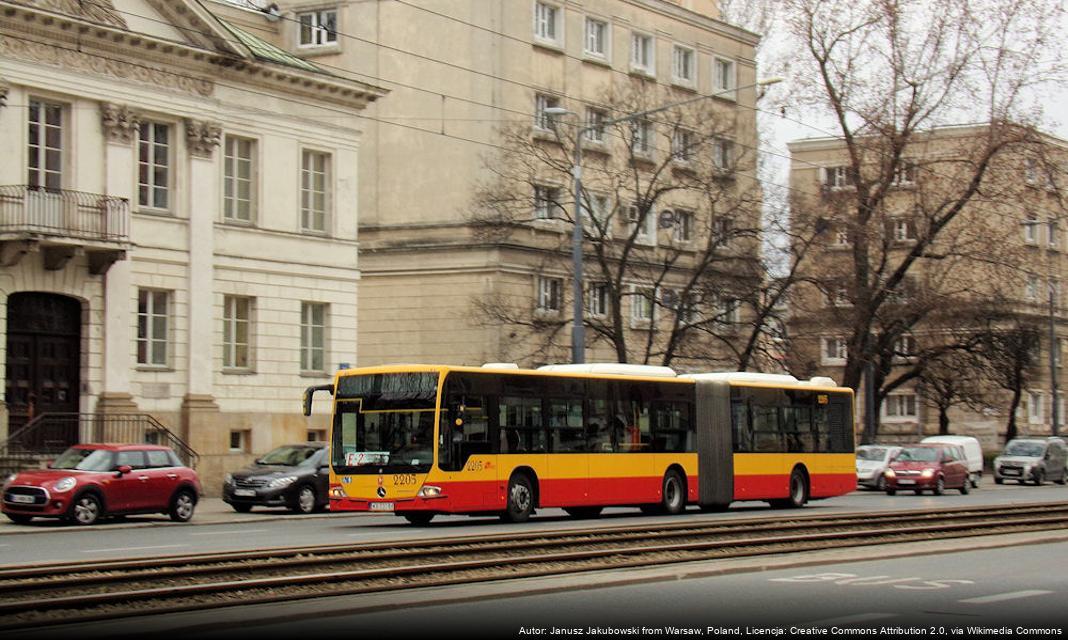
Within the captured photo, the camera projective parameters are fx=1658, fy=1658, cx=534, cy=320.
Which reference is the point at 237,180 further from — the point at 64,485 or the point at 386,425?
the point at 386,425

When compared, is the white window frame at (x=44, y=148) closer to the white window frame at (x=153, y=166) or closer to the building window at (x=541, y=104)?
the white window frame at (x=153, y=166)

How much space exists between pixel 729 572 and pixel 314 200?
92.5 feet

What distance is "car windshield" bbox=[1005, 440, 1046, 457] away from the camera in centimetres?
5756

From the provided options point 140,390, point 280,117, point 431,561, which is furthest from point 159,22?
point 431,561

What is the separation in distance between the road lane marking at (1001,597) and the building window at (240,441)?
2831 cm

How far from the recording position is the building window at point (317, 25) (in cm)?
5783

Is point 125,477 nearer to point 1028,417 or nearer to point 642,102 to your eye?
point 642,102

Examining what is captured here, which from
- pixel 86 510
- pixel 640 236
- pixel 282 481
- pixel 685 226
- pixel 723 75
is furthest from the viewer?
pixel 723 75

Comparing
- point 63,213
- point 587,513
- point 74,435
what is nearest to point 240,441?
point 74,435

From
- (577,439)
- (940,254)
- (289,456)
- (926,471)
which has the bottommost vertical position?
(926,471)

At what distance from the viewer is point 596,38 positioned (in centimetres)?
6075

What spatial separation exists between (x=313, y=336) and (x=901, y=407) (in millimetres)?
51739

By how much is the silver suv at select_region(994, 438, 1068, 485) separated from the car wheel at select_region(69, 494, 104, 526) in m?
37.0

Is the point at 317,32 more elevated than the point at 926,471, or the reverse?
the point at 317,32
